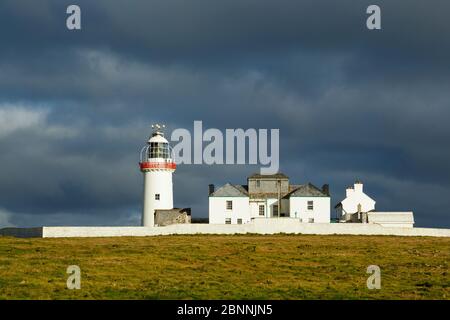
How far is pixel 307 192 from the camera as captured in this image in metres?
70.9

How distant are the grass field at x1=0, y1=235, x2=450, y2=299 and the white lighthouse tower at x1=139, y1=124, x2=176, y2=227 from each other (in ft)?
41.7

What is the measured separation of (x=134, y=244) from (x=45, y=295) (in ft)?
69.8

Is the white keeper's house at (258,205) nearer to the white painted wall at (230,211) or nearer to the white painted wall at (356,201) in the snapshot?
the white painted wall at (230,211)

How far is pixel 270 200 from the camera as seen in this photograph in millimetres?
72375

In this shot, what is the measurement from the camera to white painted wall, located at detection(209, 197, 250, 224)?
70.2m

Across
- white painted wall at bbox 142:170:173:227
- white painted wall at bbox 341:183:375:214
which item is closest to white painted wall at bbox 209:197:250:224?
white painted wall at bbox 142:170:173:227

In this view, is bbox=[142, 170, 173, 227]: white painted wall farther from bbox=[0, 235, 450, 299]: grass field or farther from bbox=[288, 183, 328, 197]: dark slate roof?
bbox=[0, 235, 450, 299]: grass field

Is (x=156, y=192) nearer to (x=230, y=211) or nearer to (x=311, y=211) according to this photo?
(x=230, y=211)

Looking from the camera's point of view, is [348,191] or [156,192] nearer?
[156,192]

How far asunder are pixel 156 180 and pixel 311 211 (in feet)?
50.3

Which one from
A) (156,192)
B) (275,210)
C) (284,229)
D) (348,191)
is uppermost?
(348,191)

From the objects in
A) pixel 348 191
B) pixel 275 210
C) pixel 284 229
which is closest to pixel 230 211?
pixel 275 210
